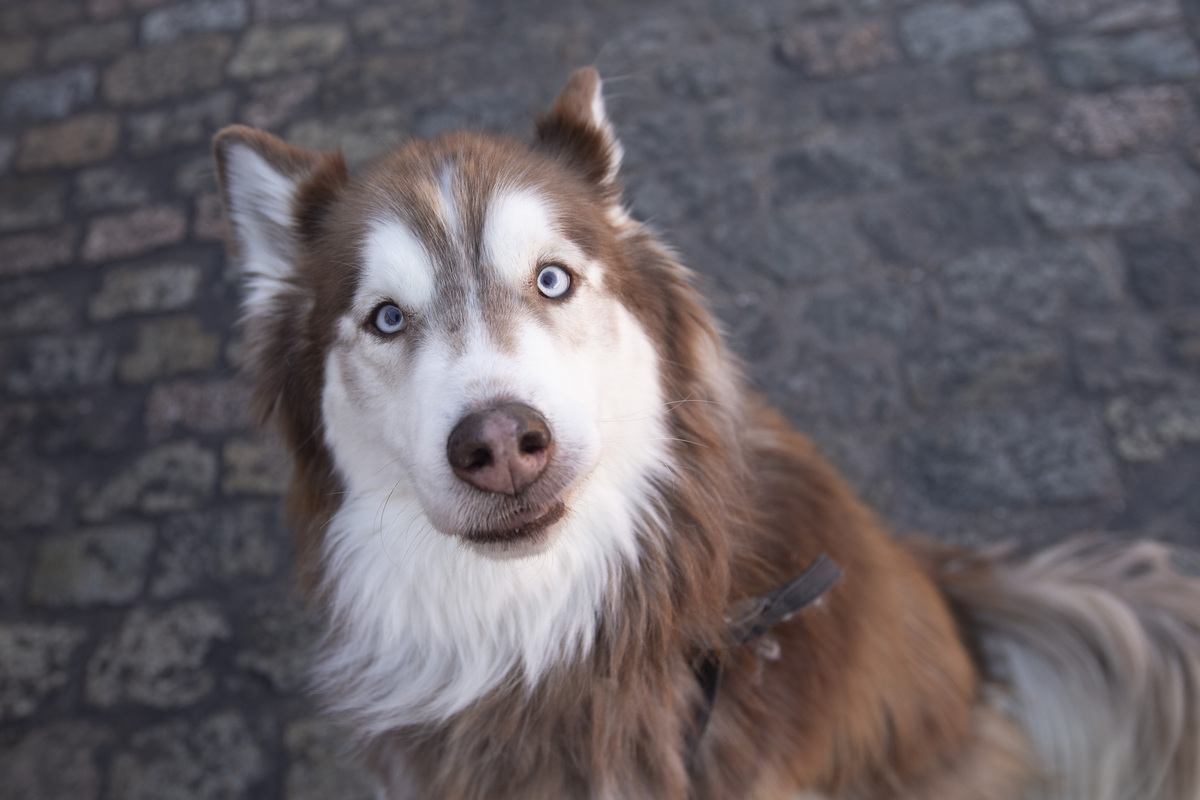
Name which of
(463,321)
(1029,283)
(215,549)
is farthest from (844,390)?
(215,549)

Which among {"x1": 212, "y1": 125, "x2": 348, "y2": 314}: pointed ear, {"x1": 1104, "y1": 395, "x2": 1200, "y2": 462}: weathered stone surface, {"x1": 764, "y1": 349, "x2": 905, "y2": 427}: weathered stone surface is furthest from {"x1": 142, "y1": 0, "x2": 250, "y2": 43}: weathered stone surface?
{"x1": 1104, "y1": 395, "x2": 1200, "y2": 462}: weathered stone surface

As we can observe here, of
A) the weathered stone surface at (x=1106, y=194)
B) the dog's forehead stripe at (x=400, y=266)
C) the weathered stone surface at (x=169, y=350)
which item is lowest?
the weathered stone surface at (x=169, y=350)

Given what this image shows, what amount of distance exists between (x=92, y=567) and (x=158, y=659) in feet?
1.86

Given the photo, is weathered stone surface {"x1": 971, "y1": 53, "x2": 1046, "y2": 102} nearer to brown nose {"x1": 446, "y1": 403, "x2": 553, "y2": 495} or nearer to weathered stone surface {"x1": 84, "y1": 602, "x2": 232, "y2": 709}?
brown nose {"x1": 446, "y1": 403, "x2": 553, "y2": 495}

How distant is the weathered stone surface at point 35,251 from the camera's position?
4.19 metres

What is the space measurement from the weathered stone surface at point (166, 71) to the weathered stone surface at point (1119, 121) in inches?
188

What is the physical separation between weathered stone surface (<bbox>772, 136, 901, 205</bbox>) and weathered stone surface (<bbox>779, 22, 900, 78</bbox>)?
1.77ft

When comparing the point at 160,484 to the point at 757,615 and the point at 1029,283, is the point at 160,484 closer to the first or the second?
the point at 757,615

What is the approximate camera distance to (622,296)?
6.31 ft

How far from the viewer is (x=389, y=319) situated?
1.81 metres

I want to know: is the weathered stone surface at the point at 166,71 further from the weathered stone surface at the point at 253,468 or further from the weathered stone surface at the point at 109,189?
the weathered stone surface at the point at 253,468

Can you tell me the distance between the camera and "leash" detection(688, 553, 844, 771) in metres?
1.74

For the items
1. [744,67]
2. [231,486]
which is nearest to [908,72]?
[744,67]

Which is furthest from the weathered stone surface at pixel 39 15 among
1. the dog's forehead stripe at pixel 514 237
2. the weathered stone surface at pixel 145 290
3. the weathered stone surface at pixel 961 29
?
the weathered stone surface at pixel 961 29
